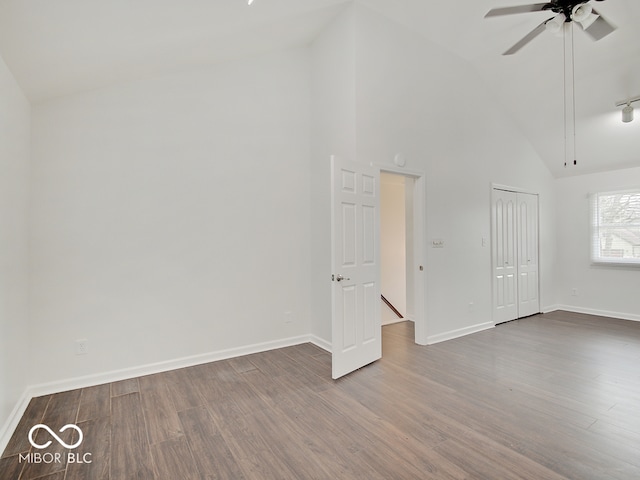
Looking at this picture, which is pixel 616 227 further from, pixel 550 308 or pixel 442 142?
pixel 442 142

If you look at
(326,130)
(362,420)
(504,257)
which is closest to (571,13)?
(326,130)

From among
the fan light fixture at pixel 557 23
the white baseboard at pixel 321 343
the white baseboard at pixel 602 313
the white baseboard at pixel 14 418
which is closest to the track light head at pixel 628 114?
the fan light fixture at pixel 557 23

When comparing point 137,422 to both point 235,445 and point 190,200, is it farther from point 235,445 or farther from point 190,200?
point 190,200

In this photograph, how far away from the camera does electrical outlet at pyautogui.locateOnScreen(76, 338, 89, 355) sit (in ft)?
10.1

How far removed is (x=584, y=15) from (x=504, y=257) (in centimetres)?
337

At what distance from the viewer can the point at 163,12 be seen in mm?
2365

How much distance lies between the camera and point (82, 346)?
310cm

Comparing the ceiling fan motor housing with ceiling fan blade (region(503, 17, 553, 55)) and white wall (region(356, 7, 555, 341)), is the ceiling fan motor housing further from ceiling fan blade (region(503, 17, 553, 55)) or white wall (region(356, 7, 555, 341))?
white wall (region(356, 7, 555, 341))

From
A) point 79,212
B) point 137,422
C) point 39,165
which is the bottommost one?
point 137,422

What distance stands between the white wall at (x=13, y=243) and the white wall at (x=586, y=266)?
7.82m

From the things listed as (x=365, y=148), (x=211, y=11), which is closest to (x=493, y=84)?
(x=365, y=148)

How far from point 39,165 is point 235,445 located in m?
2.90

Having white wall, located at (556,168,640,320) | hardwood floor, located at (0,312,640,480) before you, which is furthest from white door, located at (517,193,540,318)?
hardwood floor, located at (0,312,640,480)

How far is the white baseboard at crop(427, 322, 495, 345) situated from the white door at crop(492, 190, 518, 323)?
0.32 meters
